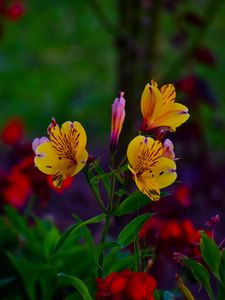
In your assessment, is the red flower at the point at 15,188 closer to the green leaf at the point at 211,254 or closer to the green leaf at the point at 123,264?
the green leaf at the point at 123,264

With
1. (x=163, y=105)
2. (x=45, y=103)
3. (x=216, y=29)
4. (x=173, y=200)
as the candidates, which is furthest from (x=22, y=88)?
(x=163, y=105)

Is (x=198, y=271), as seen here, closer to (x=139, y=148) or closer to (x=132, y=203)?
(x=132, y=203)

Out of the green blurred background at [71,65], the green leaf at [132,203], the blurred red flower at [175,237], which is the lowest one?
the green blurred background at [71,65]

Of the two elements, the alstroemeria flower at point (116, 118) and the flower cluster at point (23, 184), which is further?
the flower cluster at point (23, 184)

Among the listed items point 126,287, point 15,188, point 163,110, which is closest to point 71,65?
point 15,188

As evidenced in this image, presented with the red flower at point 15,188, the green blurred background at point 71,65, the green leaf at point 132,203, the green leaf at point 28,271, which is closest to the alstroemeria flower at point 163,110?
→ the green leaf at point 132,203

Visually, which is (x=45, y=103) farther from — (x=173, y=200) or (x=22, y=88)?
(x=173, y=200)
